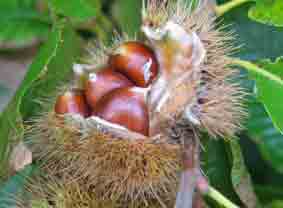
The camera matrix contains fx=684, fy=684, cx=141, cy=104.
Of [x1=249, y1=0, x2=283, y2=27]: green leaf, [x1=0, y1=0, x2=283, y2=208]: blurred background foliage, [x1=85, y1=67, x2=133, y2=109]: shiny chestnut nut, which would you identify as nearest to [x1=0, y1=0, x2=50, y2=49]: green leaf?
[x1=0, y1=0, x2=283, y2=208]: blurred background foliage

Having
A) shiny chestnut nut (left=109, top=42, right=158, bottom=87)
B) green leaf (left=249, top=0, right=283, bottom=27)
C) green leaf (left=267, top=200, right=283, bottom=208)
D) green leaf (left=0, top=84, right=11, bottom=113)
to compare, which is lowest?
green leaf (left=267, top=200, right=283, bottom=208)

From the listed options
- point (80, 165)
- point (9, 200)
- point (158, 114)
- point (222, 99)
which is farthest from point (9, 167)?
point (222, 99)

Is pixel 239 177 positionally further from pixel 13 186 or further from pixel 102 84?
pixel 13 186

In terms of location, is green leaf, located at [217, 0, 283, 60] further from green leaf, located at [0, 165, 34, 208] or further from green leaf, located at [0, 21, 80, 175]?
green leaf, located at [0, 165, 34, 208]

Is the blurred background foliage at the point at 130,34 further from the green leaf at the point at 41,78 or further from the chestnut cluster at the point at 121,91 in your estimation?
the chestnut cluster at the point at 121,91

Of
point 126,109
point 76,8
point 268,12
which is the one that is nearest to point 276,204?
point 268,12

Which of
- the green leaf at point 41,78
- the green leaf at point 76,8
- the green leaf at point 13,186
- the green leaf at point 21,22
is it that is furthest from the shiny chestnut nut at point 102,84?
the green leaf at point 21,22

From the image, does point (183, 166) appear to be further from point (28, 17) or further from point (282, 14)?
point (28, 17)
